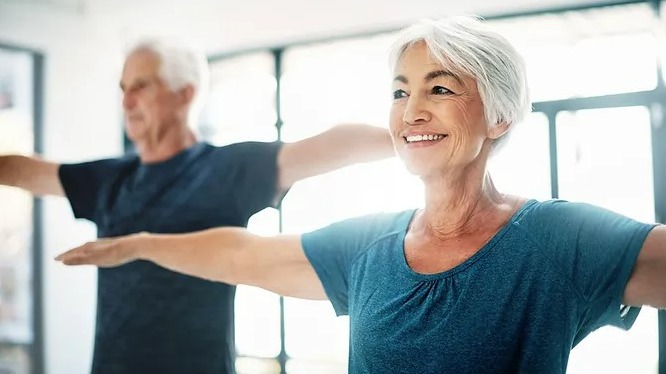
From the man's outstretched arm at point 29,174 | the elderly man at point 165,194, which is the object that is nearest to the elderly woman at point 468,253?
the elderly man at point 165,194

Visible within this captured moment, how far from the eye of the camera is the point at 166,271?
4.74 feet

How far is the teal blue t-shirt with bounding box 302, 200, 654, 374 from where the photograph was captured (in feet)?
2.73

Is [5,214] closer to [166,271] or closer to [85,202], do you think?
[85,202]

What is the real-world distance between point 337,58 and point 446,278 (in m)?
2.04

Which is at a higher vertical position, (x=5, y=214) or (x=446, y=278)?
(x=5, y=214)

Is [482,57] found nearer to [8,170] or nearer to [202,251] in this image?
[202,251]

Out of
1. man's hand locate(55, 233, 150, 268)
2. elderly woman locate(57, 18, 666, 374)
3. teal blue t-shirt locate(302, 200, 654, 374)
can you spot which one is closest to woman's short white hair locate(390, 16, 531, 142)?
elderly woman locate(57, 18, 666, 374)

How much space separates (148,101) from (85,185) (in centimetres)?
27

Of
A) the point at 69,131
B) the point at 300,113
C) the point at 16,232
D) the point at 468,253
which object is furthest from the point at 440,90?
the point at 69,131

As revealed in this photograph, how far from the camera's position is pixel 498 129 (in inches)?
38.7

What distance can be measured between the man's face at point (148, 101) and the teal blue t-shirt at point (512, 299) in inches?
29.7

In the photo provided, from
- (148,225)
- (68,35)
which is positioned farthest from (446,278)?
(68,35)

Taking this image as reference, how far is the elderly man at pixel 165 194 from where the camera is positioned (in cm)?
140

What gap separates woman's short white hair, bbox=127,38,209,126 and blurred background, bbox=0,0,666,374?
0.60 m
